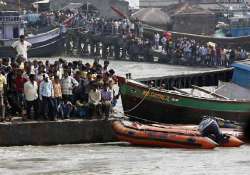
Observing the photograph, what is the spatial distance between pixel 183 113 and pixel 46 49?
2216cm

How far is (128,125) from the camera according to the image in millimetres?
17453

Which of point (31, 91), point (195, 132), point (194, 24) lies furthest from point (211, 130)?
point (194, 24)

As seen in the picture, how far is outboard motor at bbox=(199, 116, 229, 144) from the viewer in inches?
680

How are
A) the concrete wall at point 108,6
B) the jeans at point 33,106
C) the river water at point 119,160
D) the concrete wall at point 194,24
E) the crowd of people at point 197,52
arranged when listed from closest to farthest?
the river water at point 119,160 → the jeans at point 33,106 → the crowd of people at point 197,52 → the concrete wall at point 194,24 → the concrete wall at point 108,6

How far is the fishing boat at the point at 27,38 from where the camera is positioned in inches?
1356

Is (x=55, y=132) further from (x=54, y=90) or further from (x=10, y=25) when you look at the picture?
(x=10, y=25)

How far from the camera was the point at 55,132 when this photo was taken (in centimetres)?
1722

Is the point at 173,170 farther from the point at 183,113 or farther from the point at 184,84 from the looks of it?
the point at 184,84

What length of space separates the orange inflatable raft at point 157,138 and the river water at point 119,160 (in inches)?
7.8

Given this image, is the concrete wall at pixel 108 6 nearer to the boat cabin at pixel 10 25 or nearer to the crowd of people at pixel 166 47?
the crowd of people at pixel 166 47

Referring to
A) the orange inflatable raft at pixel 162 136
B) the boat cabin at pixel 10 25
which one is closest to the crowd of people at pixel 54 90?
the orange inflatable raft at pixel 162 136

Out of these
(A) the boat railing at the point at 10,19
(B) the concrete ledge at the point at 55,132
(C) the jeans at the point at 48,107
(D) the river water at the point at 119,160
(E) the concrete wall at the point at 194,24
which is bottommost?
(D) the river water at the point at 119,160

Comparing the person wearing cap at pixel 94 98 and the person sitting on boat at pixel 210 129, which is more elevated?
the person wearing cap at pixel 94 98

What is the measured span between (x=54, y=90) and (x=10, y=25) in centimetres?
1889
